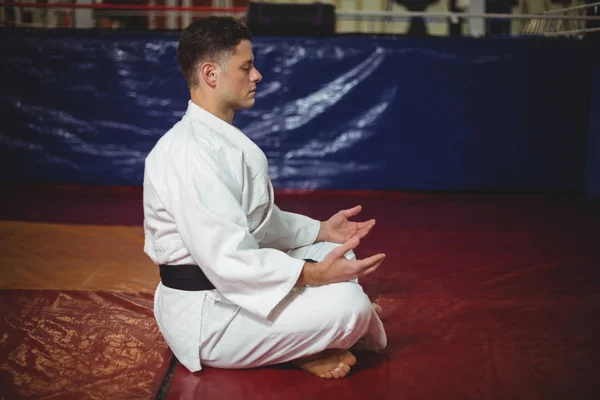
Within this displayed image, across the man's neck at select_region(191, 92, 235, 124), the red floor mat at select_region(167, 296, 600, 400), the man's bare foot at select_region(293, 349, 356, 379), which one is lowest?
the red floor mat at select_region(167, 296, 600, 400)

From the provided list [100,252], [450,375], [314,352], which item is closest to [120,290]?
[100,252]

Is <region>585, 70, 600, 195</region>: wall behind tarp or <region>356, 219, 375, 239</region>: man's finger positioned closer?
<region>356, 219, 375, 239</region>: man's finger

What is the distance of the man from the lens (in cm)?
158

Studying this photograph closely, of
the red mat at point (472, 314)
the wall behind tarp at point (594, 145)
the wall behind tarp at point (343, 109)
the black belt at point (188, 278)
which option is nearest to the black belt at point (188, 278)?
the black belt at point (188, 278)

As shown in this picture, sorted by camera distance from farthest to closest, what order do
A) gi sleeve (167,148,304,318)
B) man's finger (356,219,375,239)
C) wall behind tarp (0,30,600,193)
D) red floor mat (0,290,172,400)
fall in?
wall behind tarp (0,30,600,193), man's finger (356,219,375,239), red floor mat (0,290,172,400), gi sleeve (167,148,304,318)

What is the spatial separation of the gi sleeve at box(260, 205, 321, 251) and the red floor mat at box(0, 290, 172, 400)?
1.61 ft

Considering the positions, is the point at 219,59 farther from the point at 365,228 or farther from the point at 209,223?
the point at 365,228

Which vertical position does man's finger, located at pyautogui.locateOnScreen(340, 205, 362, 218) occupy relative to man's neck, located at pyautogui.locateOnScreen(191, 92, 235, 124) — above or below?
below

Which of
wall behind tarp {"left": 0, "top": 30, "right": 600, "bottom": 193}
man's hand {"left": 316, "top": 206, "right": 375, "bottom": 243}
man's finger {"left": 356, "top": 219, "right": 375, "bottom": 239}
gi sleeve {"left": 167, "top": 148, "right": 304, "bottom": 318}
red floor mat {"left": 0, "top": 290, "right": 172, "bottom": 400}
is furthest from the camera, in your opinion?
wall behind tarp {"left": 0, "top": 30, "right": 600, "bottom": 193}

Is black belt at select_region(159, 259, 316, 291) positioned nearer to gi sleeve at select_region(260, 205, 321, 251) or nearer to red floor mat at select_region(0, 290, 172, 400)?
red floor mat at select_region(0, 290, 172, 400)

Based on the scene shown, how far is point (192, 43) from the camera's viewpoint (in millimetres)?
1728

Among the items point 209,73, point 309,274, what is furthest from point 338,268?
point 209,73

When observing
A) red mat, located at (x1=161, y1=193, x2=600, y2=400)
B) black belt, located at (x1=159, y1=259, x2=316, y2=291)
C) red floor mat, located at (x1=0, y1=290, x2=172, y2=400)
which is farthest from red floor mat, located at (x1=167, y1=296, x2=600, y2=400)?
black belt, located at (x1=159, y1=259, x2=316, y2=291)

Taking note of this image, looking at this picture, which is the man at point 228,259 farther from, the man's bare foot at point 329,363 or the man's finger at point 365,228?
the man's finger at point 365,228
